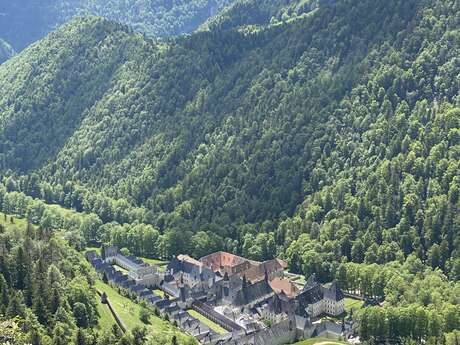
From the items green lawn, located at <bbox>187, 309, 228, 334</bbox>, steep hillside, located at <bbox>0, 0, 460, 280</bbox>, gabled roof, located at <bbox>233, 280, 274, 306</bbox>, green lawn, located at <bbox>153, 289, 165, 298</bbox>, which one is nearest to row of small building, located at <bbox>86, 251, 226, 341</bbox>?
green lawn, located at <bbox>153, 289, 165, 298</bbox>

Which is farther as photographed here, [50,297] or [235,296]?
[235,296]

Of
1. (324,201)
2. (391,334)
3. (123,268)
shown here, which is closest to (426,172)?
(324,201)

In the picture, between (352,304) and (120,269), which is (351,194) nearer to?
(352,304)

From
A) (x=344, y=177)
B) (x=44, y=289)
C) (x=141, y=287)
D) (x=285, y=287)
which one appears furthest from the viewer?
(x=344, y=177)

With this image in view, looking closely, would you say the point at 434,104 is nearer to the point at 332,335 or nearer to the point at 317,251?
the point at 317,251

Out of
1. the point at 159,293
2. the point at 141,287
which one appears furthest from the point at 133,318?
the point at 159,293

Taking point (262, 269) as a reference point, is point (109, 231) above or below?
above

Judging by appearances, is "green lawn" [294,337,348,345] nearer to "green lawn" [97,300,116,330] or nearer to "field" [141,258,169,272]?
"green lawn" [97,300,116,330]
